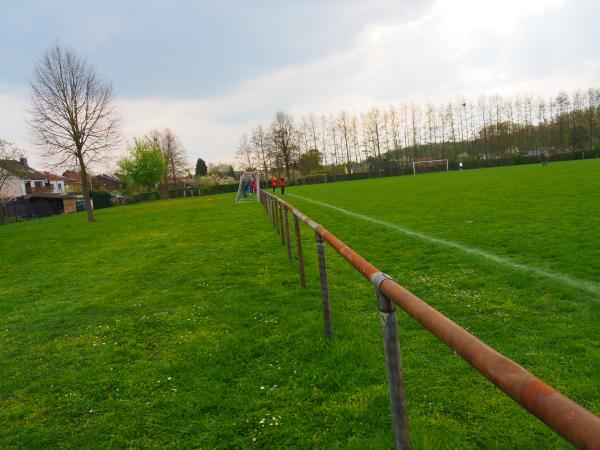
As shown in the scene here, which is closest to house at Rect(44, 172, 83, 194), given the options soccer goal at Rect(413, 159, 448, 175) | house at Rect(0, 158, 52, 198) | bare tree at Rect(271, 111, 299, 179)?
house at Rect(0, 158, 52, 198)

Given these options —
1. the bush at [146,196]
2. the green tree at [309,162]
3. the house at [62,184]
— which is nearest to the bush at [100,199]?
the bush at [146,196]

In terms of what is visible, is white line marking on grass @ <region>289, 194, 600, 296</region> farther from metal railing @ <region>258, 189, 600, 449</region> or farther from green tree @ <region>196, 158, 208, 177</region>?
green tree @ <region>196, 158, 208, 177</region>

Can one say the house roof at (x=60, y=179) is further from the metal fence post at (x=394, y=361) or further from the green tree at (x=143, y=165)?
the metal fence post at (x=394, y=361)

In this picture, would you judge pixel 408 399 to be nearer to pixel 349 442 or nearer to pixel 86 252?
pixel 349 442

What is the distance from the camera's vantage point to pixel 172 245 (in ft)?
40.5

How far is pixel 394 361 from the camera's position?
193 cm

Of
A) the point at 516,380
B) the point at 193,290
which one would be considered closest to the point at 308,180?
the point at 193,290

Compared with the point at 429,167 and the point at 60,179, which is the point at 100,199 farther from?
the point at 429,167

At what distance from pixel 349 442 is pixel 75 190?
9281 cm

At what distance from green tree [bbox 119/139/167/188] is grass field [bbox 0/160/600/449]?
190ft

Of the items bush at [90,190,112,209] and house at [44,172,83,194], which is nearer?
bush at [90,190,112,209]

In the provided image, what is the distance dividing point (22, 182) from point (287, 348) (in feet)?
233

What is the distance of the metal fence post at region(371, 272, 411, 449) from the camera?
192cm

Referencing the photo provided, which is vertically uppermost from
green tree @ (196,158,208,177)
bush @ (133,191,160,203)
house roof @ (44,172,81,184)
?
green tree @ (196,158,208,177)
